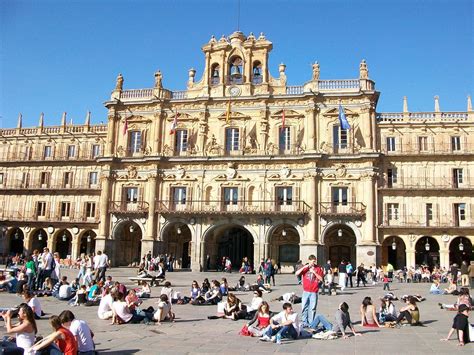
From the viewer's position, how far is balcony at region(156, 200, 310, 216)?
41312 millimetres

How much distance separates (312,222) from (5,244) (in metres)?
33.1

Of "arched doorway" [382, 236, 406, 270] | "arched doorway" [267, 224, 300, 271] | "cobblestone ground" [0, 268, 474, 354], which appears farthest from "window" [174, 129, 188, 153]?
"cobblestone ground" [0, 268, 474, 354]

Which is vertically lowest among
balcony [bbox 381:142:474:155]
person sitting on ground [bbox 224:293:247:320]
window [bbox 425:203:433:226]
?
person sitting on ground [bbox 224:293:247:320]

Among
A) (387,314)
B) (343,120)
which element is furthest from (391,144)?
(387,314)

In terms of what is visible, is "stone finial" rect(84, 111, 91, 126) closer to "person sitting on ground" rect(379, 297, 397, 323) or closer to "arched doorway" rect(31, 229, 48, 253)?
"arched doorway" rect(31, 229, 48, 253)

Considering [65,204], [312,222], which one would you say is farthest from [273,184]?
[65,204]

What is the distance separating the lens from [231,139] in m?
44.6

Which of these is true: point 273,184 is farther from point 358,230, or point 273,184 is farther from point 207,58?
point 207,58

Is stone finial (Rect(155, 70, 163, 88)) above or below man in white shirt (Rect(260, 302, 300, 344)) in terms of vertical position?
above

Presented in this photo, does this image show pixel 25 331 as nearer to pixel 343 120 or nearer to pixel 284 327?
pixel 284 327

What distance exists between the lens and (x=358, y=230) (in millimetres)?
40375

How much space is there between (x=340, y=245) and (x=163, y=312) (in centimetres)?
3004

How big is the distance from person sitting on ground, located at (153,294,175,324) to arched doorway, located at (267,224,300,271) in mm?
28144

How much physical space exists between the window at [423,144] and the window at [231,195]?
16805 mm
